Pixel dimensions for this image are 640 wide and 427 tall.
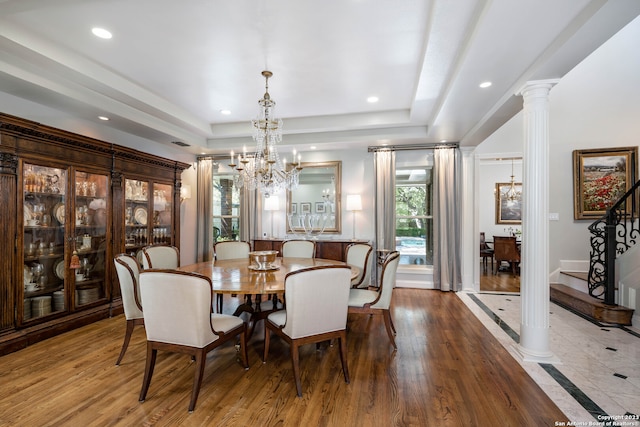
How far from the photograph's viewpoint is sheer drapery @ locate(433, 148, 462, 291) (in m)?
5.09

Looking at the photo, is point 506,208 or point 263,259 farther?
point 506,208

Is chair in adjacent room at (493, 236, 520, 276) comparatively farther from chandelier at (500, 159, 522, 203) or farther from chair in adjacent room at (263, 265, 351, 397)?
chair in adjacent room at (263, 265, 351, 397)

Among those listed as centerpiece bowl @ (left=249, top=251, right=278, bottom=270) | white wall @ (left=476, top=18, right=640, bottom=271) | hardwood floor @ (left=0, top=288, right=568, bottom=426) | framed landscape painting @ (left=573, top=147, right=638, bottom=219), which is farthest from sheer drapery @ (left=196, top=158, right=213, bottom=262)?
framed landscape painting @ (left=573, top=147, right=638, bottom=219)

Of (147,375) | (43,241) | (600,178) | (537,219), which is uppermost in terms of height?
(600,178)

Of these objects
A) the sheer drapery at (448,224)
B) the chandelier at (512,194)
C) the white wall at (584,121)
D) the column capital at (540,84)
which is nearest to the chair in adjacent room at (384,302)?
the column capital at (540,84)

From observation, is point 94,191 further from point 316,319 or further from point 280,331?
point 316,319

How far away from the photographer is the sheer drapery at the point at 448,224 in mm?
5094

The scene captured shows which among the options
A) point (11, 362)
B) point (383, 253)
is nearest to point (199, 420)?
point (11, 362)

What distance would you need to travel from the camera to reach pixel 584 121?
527 centimetres

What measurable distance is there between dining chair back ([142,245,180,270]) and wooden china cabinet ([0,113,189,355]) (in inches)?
33.1

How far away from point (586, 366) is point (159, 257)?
4.21 metres

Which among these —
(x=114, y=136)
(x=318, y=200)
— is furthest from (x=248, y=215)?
(x=114, y=136)

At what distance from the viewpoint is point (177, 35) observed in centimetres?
258

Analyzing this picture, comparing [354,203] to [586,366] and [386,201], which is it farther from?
[586,366]
